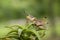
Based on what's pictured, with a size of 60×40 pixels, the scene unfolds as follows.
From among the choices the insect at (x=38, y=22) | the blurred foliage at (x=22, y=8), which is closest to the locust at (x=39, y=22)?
the insect at (x=38, y=22)

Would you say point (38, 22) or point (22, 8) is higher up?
point (22, 8)

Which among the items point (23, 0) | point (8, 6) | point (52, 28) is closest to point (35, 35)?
point (52, 28)

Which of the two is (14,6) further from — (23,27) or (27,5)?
(23,27)

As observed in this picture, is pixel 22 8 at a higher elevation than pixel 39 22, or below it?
higher

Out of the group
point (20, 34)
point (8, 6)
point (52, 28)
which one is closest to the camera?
point (20, 34)

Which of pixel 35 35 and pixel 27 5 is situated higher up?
pixel 27 5

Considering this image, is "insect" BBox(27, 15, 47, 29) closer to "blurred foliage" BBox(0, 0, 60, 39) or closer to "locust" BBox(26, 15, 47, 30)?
"locust" BBox(26, 15, 47, 30)

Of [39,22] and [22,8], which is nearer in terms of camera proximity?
[39,22]

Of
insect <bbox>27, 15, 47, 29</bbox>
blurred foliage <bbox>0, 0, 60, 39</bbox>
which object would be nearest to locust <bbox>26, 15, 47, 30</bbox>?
insect <bbox>27, 15, 47, 29</bbox>

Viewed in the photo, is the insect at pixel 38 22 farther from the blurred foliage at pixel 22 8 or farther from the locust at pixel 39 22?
the blurred foliage at pixel 22 8

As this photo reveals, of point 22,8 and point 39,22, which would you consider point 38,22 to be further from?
point 22,8

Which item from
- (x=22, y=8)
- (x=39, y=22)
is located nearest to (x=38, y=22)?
(x=39, y=22)
